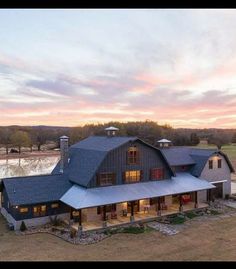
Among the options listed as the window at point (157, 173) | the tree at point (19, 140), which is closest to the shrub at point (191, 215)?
the window at point (157, 173)

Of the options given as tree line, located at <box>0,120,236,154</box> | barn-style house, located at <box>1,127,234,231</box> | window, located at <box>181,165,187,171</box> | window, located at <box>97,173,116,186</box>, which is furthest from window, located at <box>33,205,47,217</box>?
tree line, located at <box>0,120,236,154</box>

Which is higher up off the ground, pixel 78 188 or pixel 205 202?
pixel 78 188

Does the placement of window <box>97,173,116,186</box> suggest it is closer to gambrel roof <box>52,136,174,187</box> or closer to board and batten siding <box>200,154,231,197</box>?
gambrel roof <box>52,136,174,187</box>

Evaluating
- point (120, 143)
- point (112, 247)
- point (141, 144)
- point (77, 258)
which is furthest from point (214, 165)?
point (77, 258)

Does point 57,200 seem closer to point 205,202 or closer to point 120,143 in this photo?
point 120,143

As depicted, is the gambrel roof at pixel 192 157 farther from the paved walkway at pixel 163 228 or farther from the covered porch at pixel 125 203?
the paved walkway at pixel 163 228

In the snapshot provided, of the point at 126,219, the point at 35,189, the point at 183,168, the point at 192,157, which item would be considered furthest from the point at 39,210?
the point at 192,157

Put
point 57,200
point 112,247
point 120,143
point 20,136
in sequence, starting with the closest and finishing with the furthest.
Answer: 1. point 112,247
2. point 57,200
3. point 120,143
4. point 20,136
